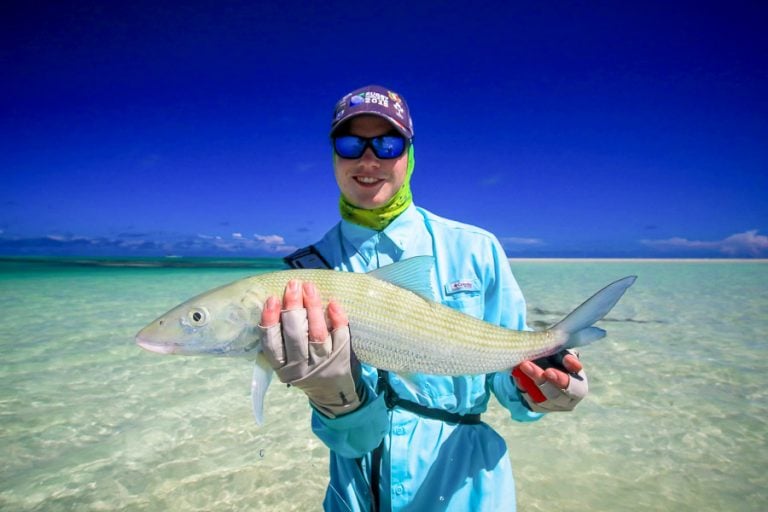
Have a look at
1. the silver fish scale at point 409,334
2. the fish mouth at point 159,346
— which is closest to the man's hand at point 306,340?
the silver fish scale at point 409,334

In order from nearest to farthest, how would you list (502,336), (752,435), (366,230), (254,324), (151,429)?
(254,324) → (502,336) → (366,230) → (752,435) → (151,429)

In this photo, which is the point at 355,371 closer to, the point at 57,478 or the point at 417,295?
the point at 417,295

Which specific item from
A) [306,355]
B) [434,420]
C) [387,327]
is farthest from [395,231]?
[434,420]

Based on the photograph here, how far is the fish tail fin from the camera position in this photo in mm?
2088

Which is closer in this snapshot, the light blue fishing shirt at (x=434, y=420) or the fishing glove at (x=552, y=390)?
the fishing glove at (x=552, y=390)

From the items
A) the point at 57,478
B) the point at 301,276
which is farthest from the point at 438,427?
the point at 57,478

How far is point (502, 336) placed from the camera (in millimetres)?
2135

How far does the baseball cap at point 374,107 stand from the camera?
2.39 metres

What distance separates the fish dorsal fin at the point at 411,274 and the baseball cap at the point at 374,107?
0.83 metres

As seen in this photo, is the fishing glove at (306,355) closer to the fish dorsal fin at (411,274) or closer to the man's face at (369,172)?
the fish dorsal fin at (411,274)

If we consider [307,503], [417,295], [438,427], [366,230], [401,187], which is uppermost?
[401,187]

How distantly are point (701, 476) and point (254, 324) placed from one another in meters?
4.44

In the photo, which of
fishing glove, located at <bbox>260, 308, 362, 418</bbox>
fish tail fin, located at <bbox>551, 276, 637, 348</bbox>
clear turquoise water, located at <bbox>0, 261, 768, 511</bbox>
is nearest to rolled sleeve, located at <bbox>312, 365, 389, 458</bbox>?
fishing glove, located at <bbox>260, 308, 362, 418</bbox>

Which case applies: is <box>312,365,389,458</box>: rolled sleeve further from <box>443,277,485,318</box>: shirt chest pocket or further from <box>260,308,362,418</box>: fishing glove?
<box>443,277,485,318</box>: shirt chest pocket
